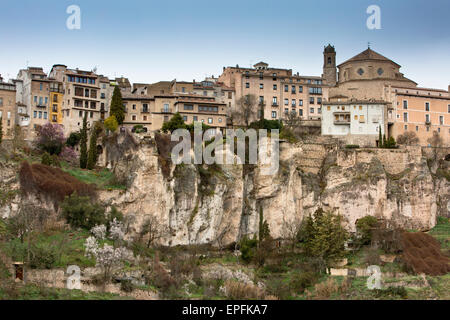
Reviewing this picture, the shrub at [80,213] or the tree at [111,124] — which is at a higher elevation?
the tree at [111,124]

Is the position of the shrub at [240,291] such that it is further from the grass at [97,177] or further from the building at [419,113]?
Result: the building at [419,113]

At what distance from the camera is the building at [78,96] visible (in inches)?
2753

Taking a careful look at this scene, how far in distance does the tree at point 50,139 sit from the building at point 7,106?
9.71 feet

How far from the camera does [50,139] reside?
65.1m

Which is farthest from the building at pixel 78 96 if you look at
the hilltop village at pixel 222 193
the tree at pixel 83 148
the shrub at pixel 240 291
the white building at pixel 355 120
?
the shrub at pixel 240 291

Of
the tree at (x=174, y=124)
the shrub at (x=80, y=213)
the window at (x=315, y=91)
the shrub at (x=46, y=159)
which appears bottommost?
the shrub at (x=80, y=213)

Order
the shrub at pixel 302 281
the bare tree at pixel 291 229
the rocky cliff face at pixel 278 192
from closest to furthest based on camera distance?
the shrub at pixel 302 281 < the rocky cliff face at pixel 278 192 < the bare tree at pixel 291 229

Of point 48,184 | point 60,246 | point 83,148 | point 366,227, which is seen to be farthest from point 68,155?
point 366,227

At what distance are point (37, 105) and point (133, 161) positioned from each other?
47.4 feet

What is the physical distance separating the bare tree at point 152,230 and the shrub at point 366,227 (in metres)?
16.8

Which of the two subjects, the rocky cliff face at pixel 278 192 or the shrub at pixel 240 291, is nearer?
the shrub at pixel 240 291

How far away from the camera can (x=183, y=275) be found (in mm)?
52969

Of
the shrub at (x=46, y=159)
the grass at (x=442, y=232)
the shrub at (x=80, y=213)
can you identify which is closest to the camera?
the shrub at (x=80, y=213)

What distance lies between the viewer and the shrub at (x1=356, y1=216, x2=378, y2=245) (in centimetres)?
6194
